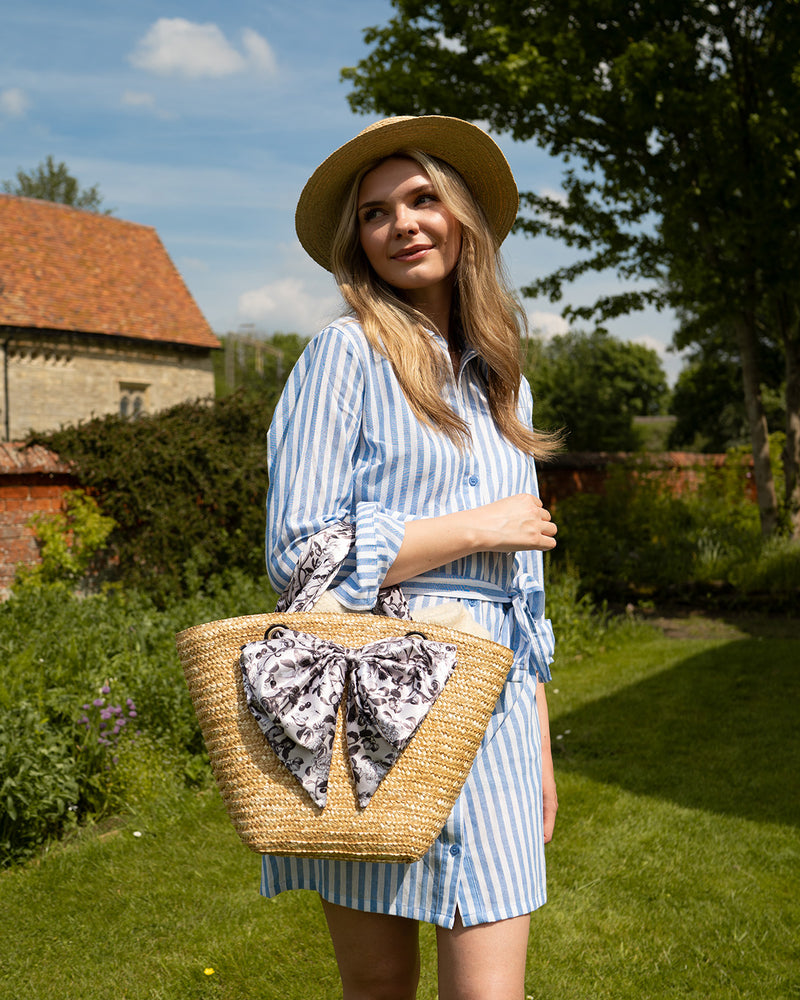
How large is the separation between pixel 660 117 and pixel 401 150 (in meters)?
8.92

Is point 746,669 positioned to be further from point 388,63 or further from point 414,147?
point 388,63

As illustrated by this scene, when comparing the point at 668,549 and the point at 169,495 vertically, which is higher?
the point at 169,495

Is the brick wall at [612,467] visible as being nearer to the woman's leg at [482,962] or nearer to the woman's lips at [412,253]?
the woman's lips at [412,253]

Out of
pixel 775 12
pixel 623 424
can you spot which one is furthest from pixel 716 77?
pixel 623 424

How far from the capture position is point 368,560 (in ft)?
4.91

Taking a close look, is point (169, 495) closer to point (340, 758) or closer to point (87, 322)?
point (340, 758)

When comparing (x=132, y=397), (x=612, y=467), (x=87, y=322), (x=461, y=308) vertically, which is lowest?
(x=612, y=467)

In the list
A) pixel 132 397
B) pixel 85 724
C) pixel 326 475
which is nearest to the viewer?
pixel 326 475

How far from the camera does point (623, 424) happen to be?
3969 cm

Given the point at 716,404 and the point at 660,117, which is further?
the point at 716,404

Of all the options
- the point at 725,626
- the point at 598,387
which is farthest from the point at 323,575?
the point at 598,387

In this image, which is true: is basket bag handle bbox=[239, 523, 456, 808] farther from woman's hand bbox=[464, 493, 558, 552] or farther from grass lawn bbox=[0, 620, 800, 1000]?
grass lawn bbox=[0, 620, 800, 1000]

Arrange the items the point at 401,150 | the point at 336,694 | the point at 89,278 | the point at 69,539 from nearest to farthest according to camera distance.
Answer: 1. the point at 336,694
2. the point at 401,150
3. the point at 69,539
4. the point at 89,278

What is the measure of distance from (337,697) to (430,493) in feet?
1.54
